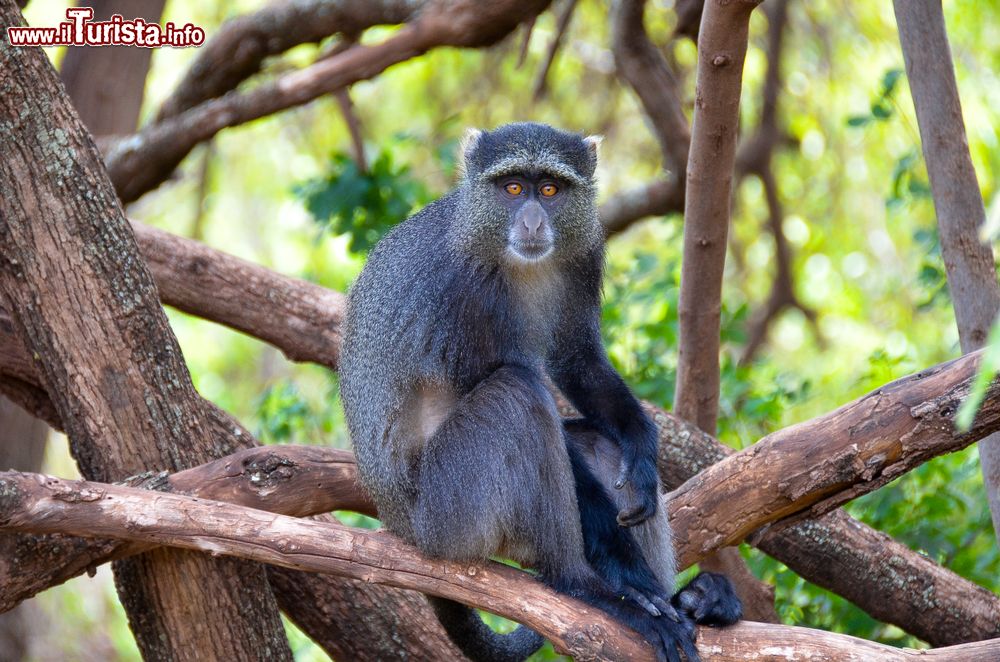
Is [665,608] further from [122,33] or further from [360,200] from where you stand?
[122,33]

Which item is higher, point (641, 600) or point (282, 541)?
point (282, 541)

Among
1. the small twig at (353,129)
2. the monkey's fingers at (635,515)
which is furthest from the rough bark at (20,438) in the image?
the monkey's fingers at (635,515)

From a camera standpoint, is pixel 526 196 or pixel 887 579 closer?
pixel 526 196

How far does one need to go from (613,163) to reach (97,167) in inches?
336

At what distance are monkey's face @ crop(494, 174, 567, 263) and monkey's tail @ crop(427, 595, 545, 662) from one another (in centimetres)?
161

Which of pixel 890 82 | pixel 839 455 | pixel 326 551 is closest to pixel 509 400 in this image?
pixel 326 551

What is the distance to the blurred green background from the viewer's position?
689cm

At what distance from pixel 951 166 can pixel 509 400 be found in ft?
8.05

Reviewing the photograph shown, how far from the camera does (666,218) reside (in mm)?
9008

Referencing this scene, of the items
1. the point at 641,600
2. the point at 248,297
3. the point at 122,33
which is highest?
the point at 122,33

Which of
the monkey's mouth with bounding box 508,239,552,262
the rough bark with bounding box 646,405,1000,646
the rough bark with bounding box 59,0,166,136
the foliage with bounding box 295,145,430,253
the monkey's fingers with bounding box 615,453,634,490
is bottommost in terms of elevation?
the rough bark with bounding box 646,405,1000,646

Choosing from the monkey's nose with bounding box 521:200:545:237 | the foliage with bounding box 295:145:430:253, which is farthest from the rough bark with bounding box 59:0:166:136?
the monkey's nose with bounding box 521:200:545:237

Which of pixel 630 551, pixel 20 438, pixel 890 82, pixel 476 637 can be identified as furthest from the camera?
pixel 20 438

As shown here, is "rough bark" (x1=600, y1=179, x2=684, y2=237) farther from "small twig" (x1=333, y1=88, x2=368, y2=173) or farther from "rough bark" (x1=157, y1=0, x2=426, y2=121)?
"rough bark" (x1=157, y1=0, x2=426, y2=121)
